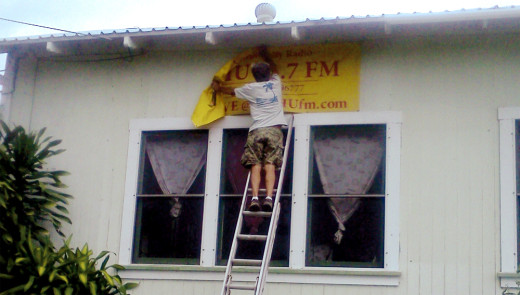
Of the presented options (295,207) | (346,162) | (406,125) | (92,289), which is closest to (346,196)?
(346,162)

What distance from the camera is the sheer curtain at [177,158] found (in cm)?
1012

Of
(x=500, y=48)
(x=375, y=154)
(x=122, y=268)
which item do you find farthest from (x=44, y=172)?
(x=500, y=48)

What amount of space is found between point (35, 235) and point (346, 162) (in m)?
3.46

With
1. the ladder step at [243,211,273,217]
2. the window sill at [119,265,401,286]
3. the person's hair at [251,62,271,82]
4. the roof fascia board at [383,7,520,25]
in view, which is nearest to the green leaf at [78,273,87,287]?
the window sill at [119,265,401,286]

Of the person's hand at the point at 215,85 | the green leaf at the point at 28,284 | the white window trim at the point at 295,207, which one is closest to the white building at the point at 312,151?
the white window trim at the point at 295,207

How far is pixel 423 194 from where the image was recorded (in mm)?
9156

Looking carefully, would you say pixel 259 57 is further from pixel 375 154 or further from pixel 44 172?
pixel 44 172

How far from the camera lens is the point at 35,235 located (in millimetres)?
9852

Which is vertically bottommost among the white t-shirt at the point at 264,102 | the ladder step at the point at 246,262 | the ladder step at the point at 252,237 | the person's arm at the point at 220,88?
the ladder step at the point at 246,262

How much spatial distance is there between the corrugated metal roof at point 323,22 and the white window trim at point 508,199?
99 centimetres

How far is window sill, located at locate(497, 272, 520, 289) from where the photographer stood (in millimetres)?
8627

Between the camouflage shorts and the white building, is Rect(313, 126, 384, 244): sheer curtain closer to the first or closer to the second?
the white building

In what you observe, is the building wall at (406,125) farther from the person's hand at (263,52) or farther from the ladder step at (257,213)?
the ladder step at (257,213)

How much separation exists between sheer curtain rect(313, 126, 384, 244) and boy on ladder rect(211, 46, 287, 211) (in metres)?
0.53
